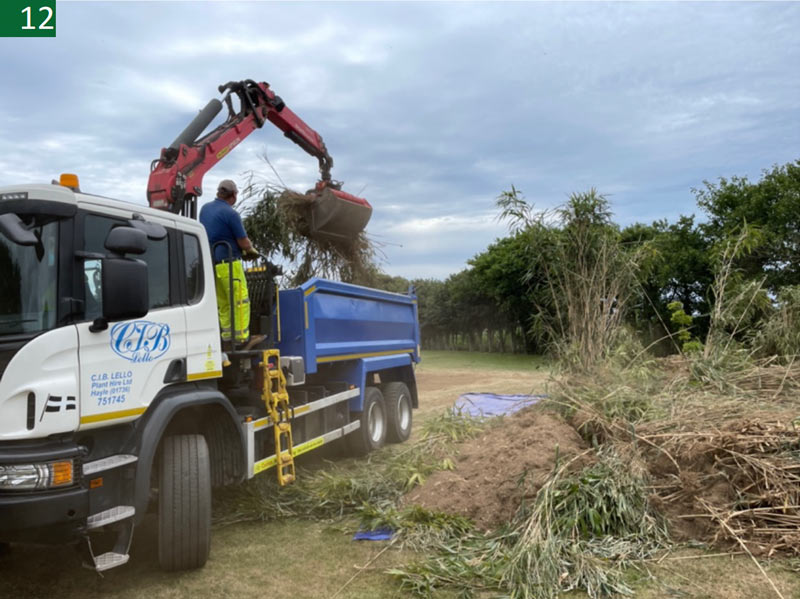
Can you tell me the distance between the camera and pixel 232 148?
251 inches

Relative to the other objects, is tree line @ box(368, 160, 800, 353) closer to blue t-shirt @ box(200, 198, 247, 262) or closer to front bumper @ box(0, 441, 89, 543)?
blue t-shirt @ box(200, 198, 247, 262)

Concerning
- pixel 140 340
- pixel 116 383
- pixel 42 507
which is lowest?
pixel 42 507

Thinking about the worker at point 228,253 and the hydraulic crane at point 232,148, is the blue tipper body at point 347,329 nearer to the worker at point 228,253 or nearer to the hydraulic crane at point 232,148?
the worker at point 228,253

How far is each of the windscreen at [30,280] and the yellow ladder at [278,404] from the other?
1.96 meters

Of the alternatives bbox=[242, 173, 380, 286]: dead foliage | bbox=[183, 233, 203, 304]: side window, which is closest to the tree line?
bbox=[242, 173, 380, 286]: dead foliage

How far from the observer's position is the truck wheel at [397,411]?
27.3 feet

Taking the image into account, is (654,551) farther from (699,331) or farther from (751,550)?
(699,331)

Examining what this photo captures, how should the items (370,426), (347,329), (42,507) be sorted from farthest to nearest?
(370,426) → (347,329) → (42,507)

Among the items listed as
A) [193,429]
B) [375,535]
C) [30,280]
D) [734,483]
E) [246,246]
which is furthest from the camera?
[246,246]

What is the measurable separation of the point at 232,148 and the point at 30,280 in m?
3.18

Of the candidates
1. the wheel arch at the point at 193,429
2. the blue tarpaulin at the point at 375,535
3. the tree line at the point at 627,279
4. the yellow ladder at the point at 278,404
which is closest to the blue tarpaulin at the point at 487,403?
the tree line at the point at 627,279

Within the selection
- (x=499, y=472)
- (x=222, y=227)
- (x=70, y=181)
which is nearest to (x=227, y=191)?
(x=222, y=227)

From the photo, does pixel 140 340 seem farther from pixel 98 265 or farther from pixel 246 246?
pixel 246 246

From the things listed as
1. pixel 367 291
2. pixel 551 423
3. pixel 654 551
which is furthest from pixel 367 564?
pixel 367 291
